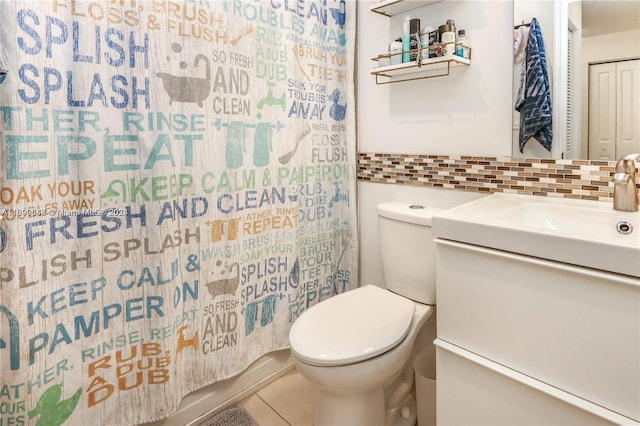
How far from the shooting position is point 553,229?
3.09 ft

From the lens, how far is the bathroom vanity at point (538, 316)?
0.85 m

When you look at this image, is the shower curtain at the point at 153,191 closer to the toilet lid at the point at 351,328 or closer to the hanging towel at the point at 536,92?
the toilet lid at the point at 351,328

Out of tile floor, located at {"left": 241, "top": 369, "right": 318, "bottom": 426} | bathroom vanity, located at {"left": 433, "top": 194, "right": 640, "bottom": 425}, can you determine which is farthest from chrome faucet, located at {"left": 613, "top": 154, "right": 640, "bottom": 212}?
tile floor, located at {"left": 241, "top": 369, "right": 318, "bottom": 426}

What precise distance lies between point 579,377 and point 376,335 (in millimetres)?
550

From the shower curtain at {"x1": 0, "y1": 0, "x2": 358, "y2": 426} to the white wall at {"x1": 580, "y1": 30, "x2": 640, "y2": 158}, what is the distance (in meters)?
0.99

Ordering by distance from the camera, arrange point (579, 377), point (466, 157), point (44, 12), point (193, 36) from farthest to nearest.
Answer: point (466, 157) → point (193, 36) → point (44, 12) → point (579, 377)

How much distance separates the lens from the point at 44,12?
1.01 metres

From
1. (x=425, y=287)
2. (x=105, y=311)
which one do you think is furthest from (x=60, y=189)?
(x=425, y=287)

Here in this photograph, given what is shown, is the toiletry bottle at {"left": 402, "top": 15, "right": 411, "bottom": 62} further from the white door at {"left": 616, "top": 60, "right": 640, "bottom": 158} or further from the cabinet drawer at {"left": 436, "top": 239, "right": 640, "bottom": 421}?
the cabinet drawer at {"left": 436, "top": 239, "right": 640, "bottom": 421}

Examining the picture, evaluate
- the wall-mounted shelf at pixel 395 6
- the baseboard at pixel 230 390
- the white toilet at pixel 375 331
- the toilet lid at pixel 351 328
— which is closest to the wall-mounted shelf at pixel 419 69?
the wall-mounted shelf at pixel 395 6

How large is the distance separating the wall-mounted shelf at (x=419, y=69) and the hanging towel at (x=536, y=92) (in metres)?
0.22

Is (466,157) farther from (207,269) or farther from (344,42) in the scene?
(207,269)

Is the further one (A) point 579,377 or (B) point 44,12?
(B) point 44,12

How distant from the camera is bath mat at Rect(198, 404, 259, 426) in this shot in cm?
154
